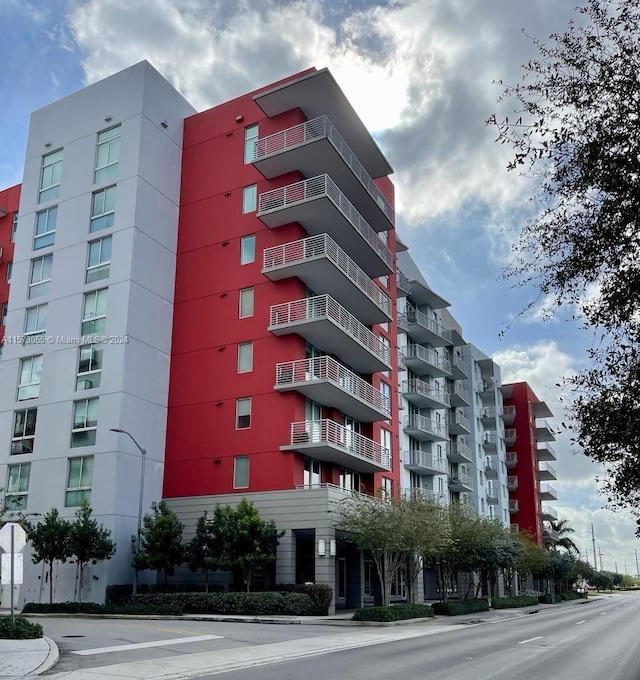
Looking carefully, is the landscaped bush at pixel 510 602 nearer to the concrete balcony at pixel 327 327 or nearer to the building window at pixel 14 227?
the concrete balcony at pixel 327 327

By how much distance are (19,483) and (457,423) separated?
37603mm

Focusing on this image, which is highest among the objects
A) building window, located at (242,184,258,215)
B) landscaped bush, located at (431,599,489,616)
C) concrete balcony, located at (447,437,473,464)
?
building window, located at (242,184,258,215)

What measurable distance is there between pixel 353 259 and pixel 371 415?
906cm

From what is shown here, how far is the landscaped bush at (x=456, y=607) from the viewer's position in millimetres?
37031

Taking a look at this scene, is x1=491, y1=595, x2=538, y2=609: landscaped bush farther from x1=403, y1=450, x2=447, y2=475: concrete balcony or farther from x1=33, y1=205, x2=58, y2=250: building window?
x1=33, y1=205, x2=58, y2=250: building window

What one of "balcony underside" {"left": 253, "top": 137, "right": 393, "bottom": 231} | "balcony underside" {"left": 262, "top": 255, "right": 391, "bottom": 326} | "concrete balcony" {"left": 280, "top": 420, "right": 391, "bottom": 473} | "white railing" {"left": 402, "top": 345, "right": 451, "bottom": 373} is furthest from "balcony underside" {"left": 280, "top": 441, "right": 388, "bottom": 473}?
"white railing" {"left": 402, "top": 345, "right": 451, "bottom": 373}

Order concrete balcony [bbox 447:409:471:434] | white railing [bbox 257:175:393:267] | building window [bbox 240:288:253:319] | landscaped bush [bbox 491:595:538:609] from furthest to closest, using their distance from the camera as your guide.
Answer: concrete balcony [bbox 447:409:471:434] → landscaped bush [bbox 491:595:538:609] → building window [bbox 240:288:253:319] → white railing [bbox 257:175:393:267]

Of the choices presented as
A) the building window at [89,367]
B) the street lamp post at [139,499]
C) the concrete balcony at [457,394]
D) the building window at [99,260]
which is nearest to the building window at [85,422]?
the building window at [89,367]

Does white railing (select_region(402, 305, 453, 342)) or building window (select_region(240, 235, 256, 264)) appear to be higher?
white railing (select_region(402, 305, 453, 342))

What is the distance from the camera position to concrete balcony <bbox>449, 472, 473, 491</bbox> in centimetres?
6128

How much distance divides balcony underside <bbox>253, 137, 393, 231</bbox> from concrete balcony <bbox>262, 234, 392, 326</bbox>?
3.89 metres

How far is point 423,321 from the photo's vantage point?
191 feet

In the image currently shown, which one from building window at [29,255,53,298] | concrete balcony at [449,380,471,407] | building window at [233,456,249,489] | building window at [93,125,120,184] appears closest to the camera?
building window at [233,456,249,489]

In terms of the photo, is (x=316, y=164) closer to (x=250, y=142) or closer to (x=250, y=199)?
(x=250, y=199)
